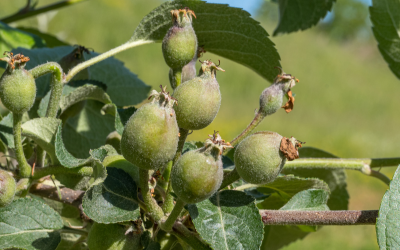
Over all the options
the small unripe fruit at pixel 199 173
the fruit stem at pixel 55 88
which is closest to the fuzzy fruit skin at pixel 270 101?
the small unripe fruit at pixel 199 173

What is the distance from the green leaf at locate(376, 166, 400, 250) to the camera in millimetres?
811

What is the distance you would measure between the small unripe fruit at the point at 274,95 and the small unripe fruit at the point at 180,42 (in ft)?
0.68

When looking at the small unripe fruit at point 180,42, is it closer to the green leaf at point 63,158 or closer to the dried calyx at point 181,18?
the dried calyx at point 181,18

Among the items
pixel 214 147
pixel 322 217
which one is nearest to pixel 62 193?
pixel 214 147

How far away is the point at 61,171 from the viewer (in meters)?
0.98

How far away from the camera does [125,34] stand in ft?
48.5

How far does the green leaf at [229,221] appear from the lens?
78 cm

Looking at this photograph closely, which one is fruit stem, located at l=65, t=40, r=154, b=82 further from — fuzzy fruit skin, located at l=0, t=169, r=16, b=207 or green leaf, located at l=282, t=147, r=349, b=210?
green leaf, located at l=282, t=147, r=349, b=210

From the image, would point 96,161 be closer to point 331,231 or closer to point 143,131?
point 143,131

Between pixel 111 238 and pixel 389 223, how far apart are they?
1.96 ft

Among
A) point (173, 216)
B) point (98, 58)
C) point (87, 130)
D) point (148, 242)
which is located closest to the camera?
point (173, 216)

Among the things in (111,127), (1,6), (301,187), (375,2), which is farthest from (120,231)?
(1,6)

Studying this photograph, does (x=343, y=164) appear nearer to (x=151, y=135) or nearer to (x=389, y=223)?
(x=389, y=223)

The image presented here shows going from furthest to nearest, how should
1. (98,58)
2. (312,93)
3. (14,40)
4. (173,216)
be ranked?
1. (312,93)
2. (14,40)
3. (98,58)
4. (173,216)
